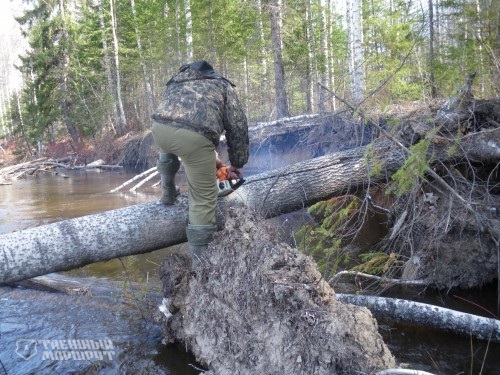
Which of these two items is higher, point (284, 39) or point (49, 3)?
point (49, 3)

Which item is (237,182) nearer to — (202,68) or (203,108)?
(203,108)

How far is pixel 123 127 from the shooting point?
26.7 metres

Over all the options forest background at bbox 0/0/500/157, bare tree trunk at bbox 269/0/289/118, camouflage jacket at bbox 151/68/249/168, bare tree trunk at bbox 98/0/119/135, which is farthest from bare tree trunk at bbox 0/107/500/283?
bare tree trunk at bbox 98/0/119/135

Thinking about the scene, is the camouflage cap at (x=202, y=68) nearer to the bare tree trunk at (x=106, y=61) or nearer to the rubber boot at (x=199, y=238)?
the rubber boot at (x=199, y=238)

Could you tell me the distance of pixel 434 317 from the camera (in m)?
3.30

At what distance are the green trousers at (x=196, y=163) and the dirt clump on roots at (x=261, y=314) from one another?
0.95ft

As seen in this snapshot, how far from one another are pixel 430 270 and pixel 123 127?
25.2m

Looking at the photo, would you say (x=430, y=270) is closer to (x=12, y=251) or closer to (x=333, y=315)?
(x=333, y=315)

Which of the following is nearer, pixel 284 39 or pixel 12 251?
pixel 12 251

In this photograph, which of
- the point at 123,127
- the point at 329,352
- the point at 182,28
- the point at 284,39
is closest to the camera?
the point at 329,352

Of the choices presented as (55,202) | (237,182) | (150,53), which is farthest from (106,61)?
(237,182)

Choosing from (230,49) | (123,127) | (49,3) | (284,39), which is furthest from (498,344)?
(49,3)

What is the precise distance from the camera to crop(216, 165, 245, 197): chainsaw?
3.97 metres

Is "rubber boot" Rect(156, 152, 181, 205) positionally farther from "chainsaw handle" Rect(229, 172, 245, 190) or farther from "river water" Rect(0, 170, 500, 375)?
"river water" Rect(0, 170, 500, 375)
